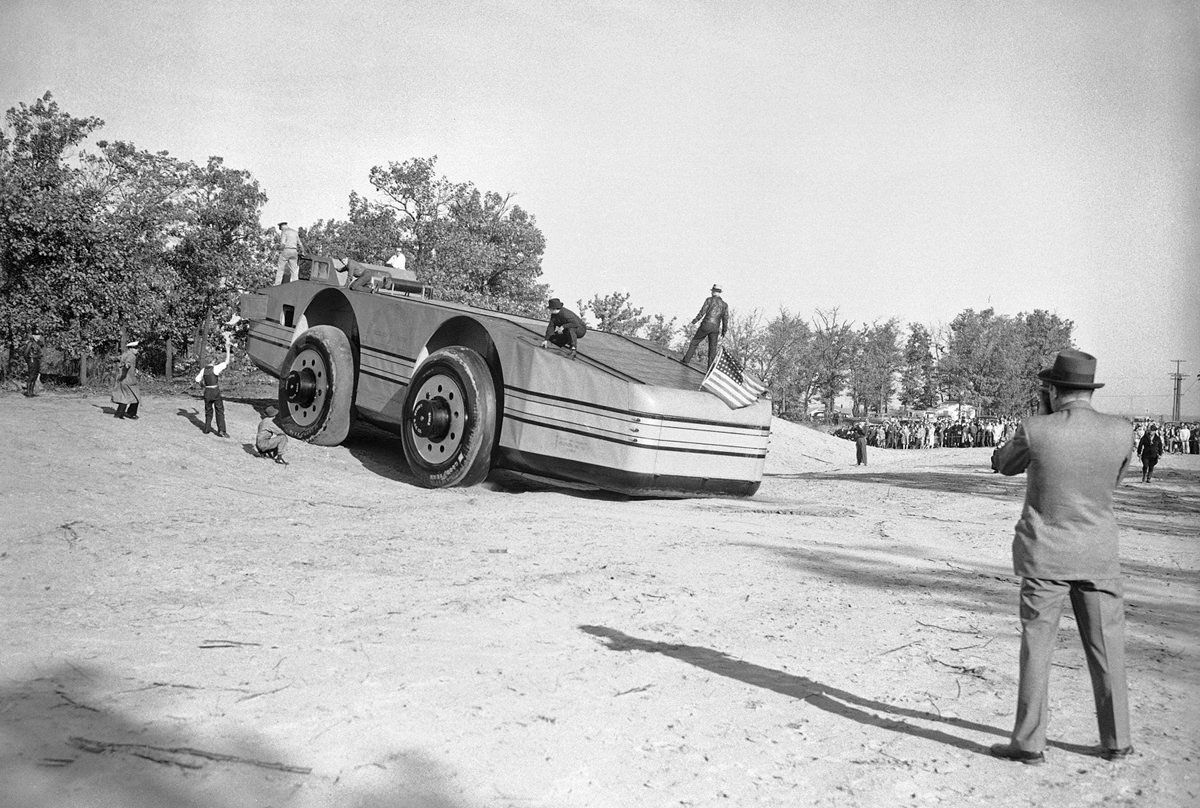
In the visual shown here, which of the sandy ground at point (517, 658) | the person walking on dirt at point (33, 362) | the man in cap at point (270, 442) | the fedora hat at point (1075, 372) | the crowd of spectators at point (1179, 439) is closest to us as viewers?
the sandy ground at point (517, 658)

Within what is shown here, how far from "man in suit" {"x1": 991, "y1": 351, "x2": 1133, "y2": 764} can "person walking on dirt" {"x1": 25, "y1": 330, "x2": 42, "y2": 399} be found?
1870 cm

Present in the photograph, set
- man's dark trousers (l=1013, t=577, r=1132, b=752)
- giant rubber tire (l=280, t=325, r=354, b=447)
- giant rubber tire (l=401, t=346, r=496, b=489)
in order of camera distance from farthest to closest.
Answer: giant rubber tire (l=280, t=325, r=354, b=447) < giant rubber tire (l=401, t=346, r=496, b=489) < man's dark trousers (l=1013, t=577, r=1132, b=752)

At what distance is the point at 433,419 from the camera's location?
12312 mm

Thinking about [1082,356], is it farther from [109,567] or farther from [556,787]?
[109,567]

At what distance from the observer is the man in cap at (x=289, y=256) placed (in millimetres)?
16422

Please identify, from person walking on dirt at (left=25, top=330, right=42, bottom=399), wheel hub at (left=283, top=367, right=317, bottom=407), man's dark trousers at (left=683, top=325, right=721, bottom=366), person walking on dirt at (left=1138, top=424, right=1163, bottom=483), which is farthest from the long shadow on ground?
person walking on dirt at (left=1138, top=424, right=1163, bottom=483)

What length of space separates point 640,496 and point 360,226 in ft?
85.9

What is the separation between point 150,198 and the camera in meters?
37.2

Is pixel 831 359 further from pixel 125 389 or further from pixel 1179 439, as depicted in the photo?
pixel 125 389

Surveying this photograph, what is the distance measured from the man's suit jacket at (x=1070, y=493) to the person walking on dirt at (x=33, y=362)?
1867cm

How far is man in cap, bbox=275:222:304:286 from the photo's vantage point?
53.9 feet

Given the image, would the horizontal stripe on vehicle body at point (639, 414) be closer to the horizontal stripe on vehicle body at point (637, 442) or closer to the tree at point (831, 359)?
the horizontal stripe on vehicle body at point (637, 442)

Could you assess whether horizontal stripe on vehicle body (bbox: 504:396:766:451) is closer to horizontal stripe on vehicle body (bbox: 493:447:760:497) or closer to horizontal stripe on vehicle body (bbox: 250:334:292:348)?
horizontal stripe on vehicle body (bbox: 493:447:760:497)

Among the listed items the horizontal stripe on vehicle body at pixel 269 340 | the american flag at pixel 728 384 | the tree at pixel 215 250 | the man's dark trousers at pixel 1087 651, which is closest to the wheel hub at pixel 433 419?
the american flag at pixel 728 384
